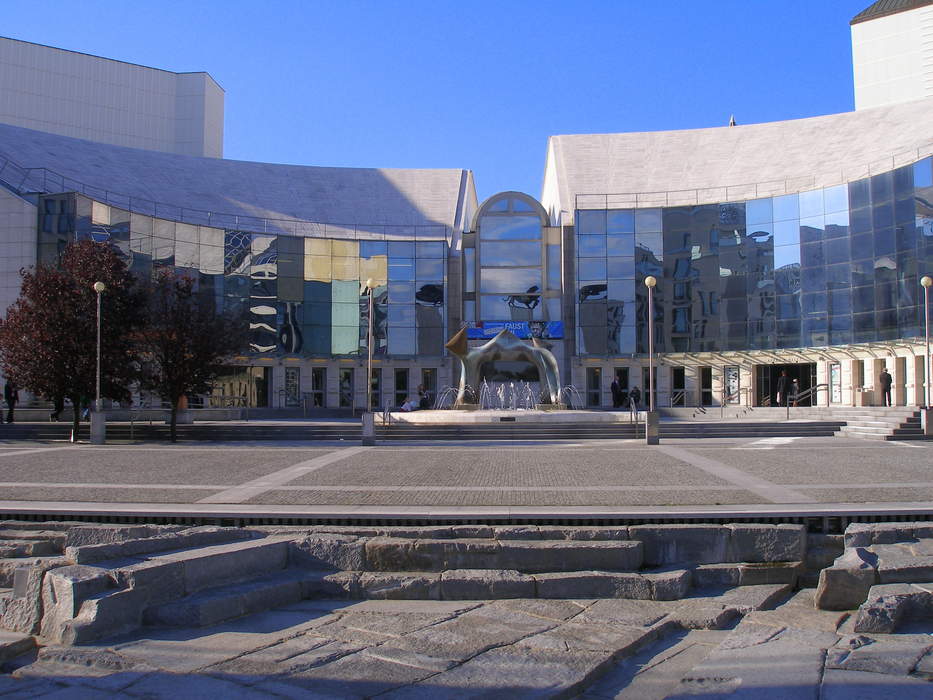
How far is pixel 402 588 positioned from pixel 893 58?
7134 centimetres

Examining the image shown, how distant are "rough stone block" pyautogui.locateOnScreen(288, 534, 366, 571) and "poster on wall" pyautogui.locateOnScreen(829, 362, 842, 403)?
42.8m

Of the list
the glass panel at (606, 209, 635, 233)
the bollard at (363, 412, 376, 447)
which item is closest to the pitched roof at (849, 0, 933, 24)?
the glass panel at (606, 209, 635, 233)

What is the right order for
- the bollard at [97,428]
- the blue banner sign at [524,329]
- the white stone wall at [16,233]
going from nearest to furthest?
the bollard at [97,428]
the white stone wall at [16,233]
the blue banner sign at [524,329]

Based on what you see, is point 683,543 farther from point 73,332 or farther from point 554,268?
point 554,268

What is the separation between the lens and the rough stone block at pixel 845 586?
24.6 feet

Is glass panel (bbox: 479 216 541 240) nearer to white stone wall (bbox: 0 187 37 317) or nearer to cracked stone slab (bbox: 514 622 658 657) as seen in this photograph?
white stone wall (bbox: 0 187 37 317)

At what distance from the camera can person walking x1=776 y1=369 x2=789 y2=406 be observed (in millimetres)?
46438

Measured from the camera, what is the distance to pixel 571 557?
866 centimetres

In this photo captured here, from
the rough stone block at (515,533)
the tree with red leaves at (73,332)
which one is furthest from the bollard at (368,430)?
the rough stone block at (515,533)

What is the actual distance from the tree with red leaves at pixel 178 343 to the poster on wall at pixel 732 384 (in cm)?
3284

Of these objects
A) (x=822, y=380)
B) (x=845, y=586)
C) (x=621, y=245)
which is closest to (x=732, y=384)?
(x=822, y=380)

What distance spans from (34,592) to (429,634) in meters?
3.50

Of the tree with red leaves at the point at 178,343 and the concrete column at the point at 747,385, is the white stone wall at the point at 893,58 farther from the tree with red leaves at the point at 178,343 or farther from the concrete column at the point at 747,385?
the tree with red leaves at the point at 178,343

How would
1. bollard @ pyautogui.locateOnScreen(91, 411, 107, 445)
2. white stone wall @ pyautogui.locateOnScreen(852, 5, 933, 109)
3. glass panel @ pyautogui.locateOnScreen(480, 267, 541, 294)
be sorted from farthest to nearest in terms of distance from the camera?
white stone wall @ pyautogui.locateOnScreen(852, 5, 933, 109), glass panel @ pyautogui.locateOnScreen(480, 267, 541, 294), bollard @ pyautogui.locateOnScreen(91, 411, 107, 445)
